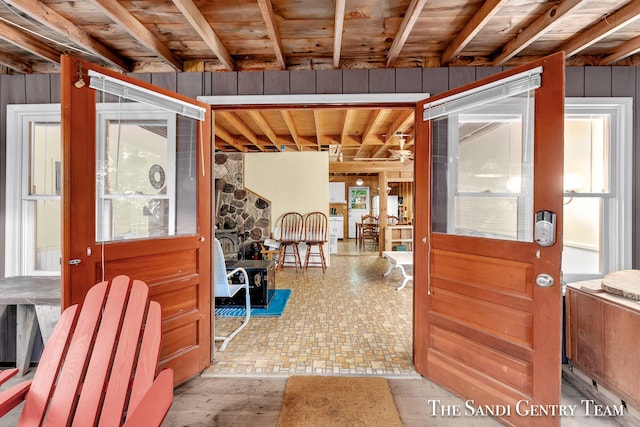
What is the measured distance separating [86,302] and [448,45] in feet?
8.74

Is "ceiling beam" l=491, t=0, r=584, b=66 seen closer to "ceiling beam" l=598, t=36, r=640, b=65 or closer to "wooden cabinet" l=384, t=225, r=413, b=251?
"ceiling beam" l=598, t=36, r=640, b=65

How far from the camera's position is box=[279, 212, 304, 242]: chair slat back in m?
5.54

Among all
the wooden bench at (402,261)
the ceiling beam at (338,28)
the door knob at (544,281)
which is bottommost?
the wooden bench at (402,261)

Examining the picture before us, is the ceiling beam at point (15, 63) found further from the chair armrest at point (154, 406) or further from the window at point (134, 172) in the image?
the chair armrest at point (154, 406)

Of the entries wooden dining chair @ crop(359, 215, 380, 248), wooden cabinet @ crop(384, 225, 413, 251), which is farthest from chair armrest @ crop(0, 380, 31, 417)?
→ wooden dining chair @ crop(359, 215, 380, 248)

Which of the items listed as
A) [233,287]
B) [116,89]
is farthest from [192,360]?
[116,89]

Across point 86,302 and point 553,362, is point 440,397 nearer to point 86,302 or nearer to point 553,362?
point 553,362

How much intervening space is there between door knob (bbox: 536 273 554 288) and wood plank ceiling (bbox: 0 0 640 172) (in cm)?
140

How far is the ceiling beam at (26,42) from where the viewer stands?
1.69 meters

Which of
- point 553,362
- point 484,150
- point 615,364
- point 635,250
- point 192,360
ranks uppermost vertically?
point 484,150

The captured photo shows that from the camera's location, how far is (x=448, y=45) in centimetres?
196

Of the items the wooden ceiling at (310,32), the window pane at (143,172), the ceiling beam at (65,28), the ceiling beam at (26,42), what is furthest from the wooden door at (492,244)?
the ceiling beam at (26,42)

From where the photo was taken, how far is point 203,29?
165 centimetres

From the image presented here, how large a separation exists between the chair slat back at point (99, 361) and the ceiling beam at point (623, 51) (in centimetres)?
327
